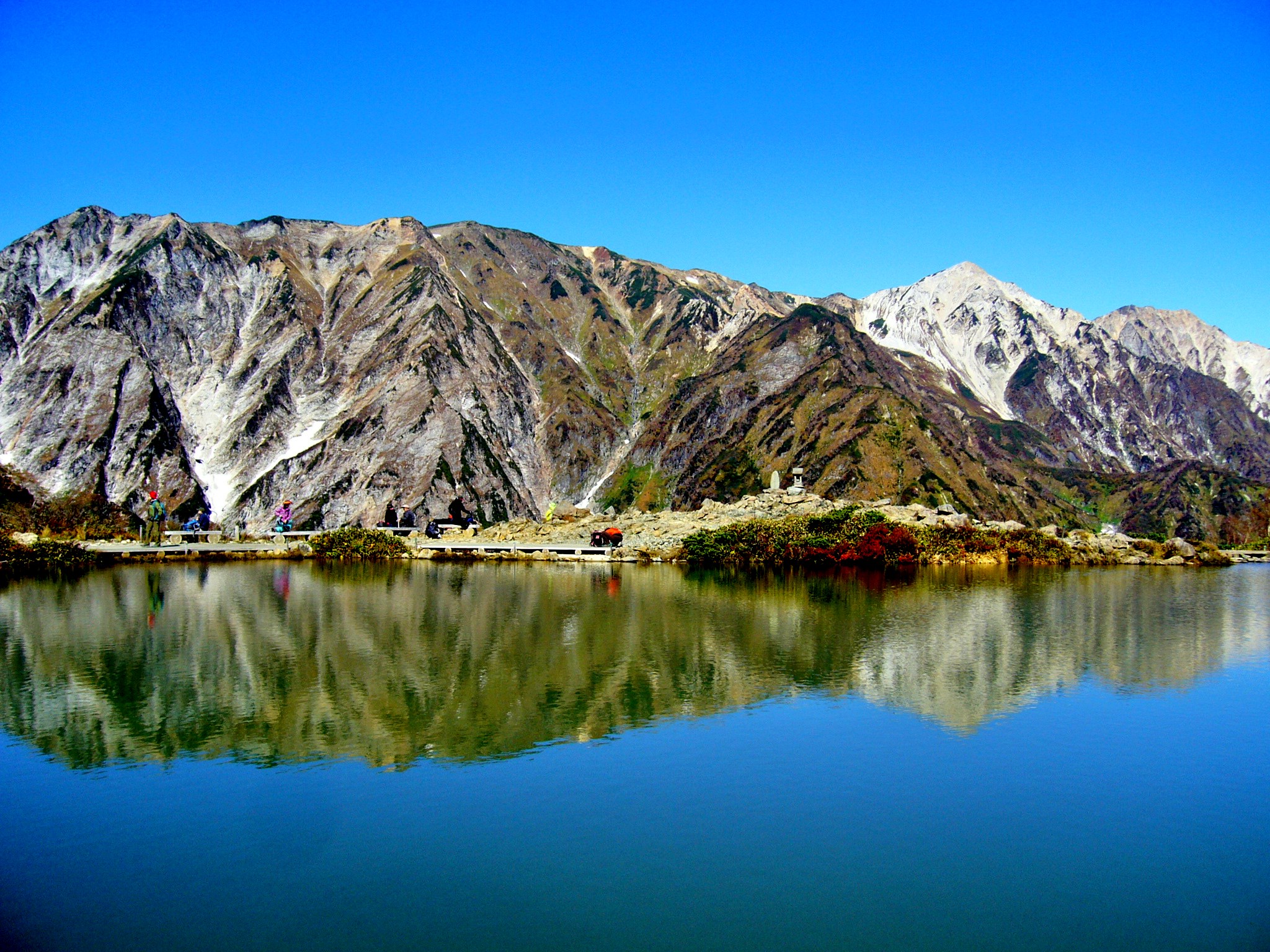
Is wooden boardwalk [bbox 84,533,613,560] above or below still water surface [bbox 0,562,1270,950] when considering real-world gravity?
above

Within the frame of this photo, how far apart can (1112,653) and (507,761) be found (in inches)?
1131

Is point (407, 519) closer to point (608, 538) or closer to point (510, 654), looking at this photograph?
point (608, 538)

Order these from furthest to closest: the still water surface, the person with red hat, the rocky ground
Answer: the person with red hat
the rocky ground
the still water surface

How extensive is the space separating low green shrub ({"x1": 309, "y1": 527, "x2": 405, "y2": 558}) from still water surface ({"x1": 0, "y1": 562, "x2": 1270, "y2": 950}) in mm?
46634

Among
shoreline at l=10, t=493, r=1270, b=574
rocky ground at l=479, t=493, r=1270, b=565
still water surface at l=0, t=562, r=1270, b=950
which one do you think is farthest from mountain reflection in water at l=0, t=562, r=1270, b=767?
rocky ground at l=479, t=493, r=1270, b=565

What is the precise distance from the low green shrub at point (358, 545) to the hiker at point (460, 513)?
37.3 metres

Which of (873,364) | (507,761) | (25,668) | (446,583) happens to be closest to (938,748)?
(507,761)

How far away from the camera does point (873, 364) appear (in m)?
181

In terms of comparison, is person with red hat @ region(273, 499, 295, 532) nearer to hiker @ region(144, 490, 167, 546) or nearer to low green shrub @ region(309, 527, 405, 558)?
hiker @ region(144, 490, 167, 546)

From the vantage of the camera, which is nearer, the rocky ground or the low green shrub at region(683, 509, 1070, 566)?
the low green shrub at region(683, 509, 1070, 566)

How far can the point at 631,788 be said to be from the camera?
74.7ft

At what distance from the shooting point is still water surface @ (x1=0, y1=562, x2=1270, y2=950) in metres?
16.7

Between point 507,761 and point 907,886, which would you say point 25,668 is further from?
point 907,886

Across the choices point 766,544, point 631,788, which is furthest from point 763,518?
point 631,788
